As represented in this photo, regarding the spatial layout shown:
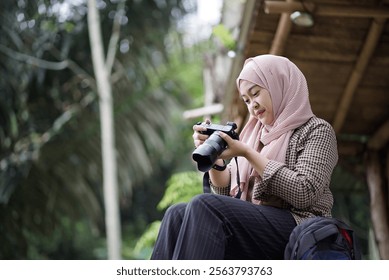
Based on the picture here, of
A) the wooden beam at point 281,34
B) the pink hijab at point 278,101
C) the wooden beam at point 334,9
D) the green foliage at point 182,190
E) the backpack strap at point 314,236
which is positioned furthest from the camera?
the green foliage at point 182,190

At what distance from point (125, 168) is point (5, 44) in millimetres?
2298

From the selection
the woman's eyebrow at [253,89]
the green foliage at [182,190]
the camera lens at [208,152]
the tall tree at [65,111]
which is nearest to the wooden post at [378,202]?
the green foliage at [182,190]

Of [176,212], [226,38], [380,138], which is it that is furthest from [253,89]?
[380,138]

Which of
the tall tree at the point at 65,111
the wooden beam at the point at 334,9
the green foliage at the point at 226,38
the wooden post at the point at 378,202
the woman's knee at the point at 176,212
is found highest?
the wooden beam at the point at 334,9

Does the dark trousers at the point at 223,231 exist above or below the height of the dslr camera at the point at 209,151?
below

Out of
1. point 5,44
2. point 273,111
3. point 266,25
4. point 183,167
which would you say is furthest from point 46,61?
point 273,111

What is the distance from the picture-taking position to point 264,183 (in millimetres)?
2551

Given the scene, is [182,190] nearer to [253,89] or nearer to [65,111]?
[253,89]

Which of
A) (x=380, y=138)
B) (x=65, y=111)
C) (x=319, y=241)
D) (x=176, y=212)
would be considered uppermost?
(x=319, y=241)

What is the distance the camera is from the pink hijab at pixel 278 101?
272 cm

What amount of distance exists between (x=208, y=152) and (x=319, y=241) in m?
0.46

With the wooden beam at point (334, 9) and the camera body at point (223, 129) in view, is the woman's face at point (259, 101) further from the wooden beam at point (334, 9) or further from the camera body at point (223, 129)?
→ the wooden beam at point (334, 9)

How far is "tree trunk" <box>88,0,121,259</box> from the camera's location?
26.0 ft

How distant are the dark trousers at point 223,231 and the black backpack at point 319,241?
0.12 meters
